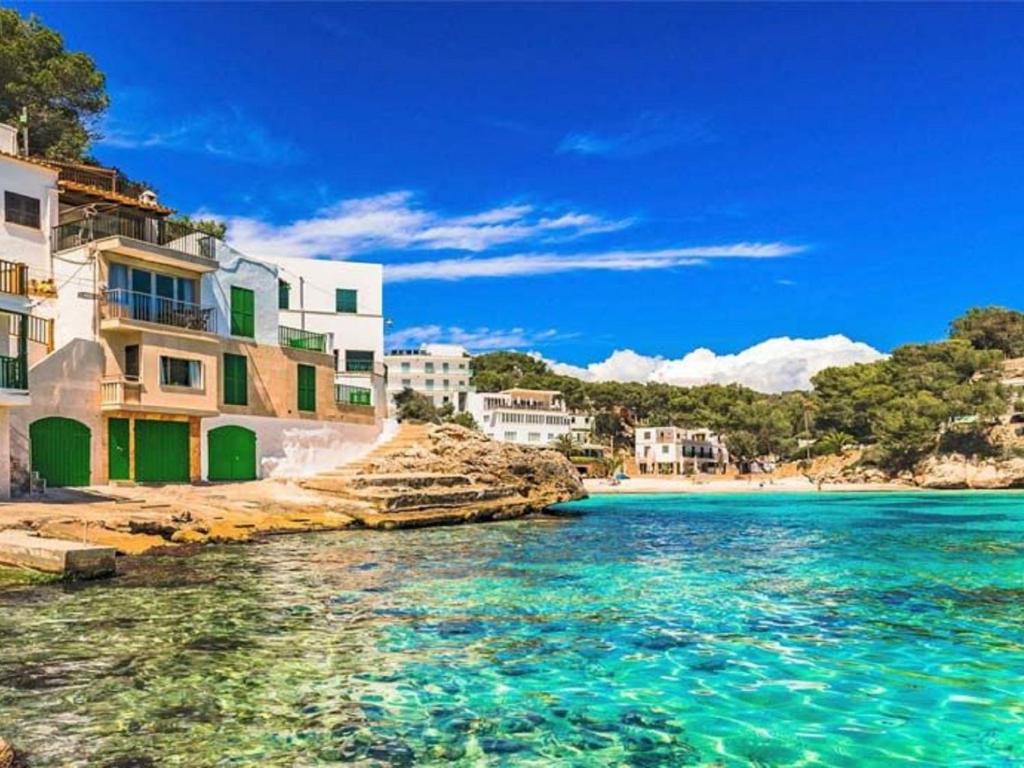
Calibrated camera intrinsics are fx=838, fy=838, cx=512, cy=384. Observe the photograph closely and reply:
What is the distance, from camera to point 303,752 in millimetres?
6680

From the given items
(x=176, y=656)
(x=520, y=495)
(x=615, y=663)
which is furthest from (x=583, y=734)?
(x=520, y=495)

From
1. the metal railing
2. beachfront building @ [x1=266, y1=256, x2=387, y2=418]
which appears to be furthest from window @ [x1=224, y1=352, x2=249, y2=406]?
beachfront building @ [x1=266, y1=256, x2=387, y2=418]

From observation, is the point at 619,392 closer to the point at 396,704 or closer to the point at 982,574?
the point at 982,574

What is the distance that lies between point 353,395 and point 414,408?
51854 millimetres

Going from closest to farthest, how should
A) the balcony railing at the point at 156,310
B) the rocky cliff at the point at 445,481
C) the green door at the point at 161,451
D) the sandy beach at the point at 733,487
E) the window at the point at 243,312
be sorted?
1. the balcony railing at the point at 156,310
2. the green door at the point at 161,451
3. the rocky cliff at the point at 445,481
4. the window at the point at 243,312
5. the sandy beach at the point at 733,487

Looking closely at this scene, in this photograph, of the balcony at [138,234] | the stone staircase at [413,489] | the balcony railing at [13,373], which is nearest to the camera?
the balcony railing at [13,373]

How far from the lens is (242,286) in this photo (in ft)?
115

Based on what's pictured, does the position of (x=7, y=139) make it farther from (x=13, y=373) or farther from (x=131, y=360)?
(x=13, y=373)

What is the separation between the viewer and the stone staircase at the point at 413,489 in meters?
30.2

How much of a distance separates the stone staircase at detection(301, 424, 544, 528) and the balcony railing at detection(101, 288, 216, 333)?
24.6 ft

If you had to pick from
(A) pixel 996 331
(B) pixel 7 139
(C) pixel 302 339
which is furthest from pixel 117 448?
(A) pixel 996 331

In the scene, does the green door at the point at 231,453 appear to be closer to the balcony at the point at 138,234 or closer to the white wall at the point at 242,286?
the white wall at the point at 242,286

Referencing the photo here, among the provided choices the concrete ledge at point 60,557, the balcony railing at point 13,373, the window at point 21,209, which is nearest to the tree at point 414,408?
the window at point 21,209

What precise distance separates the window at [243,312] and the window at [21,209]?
7885 millimetres
